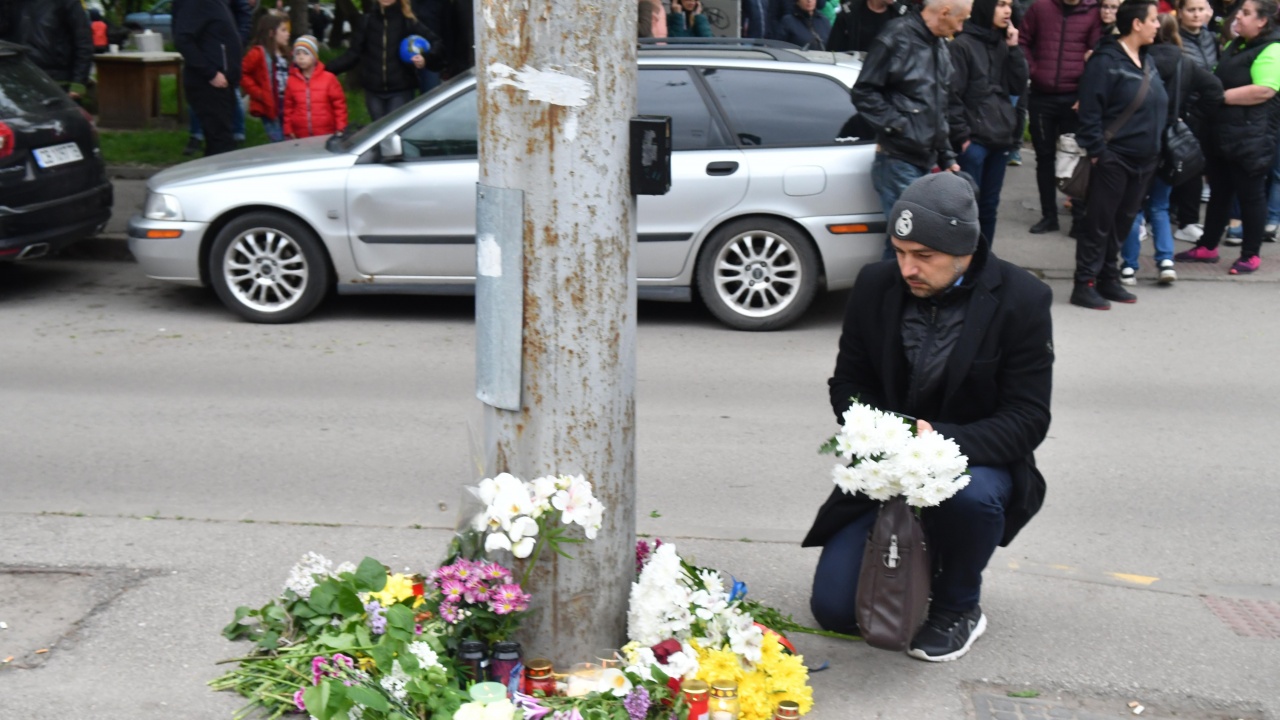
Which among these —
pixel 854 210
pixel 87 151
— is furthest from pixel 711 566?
pixel 87 151

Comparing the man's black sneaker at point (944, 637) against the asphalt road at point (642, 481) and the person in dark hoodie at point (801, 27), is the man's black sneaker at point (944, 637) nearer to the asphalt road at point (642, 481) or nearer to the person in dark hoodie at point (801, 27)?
the asphalt road at point (642, 481)

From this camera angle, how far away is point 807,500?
5973mm

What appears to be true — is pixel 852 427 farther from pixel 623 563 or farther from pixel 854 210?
pixel 854 210

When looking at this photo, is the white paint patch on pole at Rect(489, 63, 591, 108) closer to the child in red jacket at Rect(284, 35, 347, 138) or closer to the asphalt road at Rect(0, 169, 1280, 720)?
the asphalt road at Rect(0, 169, 1280, 720)

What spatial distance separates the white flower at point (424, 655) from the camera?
12.4ft

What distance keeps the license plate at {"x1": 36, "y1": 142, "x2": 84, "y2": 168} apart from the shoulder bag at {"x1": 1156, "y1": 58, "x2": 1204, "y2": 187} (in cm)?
731

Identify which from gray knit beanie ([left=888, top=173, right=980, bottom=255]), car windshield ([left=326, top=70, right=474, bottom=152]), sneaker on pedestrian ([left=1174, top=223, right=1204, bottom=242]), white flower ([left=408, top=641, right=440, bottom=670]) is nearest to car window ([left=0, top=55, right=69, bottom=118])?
car windshield ([left=326, top=70, right=474, bottom=152])

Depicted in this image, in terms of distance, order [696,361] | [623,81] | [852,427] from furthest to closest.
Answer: [696,361]
[852,427]
[623,81]

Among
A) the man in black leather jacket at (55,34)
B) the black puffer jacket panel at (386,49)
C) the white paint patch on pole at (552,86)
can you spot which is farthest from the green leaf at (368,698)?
the man in black leather jacket at (55,34)

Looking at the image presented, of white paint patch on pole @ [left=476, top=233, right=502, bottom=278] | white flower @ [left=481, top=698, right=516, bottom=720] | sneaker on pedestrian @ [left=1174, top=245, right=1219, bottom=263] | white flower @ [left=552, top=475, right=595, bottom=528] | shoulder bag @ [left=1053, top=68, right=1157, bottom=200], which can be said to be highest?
white paint patch on pole @ [left=476, top=233, right=502, bottom=278]

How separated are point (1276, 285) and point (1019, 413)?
7161 millimetres

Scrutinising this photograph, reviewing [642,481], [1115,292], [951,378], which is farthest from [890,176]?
[951,378]

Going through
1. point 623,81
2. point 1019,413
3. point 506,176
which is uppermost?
point 623,81

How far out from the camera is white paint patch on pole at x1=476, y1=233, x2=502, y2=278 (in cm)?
377
